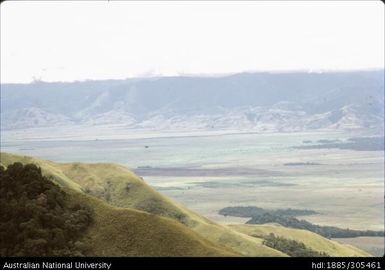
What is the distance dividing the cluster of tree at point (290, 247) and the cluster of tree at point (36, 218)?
53862 mm

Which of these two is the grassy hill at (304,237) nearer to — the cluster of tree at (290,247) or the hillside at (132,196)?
the hillside at (132,196)

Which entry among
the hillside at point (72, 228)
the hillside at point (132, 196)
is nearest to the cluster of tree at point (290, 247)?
the hillside at point (132, 196)

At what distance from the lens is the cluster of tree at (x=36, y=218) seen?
54750 millimetres

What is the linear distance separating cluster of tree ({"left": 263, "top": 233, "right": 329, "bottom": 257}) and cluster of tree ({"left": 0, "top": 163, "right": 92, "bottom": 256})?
5386 centimetres

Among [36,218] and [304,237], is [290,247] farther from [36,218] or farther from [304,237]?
[36,218]

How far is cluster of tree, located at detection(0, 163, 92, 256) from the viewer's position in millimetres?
54750

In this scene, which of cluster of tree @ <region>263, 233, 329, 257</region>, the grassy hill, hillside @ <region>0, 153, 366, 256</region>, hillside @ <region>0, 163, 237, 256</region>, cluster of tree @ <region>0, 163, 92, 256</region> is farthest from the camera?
the grassy hill

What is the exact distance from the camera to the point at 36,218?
5644 centimetres

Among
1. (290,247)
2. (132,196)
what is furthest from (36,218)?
(290,247)

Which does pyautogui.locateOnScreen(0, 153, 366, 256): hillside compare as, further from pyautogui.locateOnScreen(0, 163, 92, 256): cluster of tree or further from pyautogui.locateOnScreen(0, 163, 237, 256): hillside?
pyautogui.locateOnScreen(0, 163, 92, 256): cluster of tree

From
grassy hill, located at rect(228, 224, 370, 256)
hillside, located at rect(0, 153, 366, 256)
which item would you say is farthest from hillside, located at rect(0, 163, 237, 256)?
grassy hill, located at rect(228, 224, 370, 256)

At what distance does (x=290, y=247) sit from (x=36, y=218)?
6317 centimetres

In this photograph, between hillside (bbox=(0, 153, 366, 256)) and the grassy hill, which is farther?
the grassy hill
